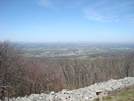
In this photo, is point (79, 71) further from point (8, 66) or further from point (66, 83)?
point (8, 66)

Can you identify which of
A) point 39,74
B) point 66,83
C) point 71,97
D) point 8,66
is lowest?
point 66,83

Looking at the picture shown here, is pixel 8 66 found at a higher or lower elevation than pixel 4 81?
higher

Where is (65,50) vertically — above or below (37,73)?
below

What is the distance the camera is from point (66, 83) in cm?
2481

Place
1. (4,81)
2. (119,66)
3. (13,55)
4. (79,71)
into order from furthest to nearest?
(119,66)
(79,71)
(13,55)
(4,81)

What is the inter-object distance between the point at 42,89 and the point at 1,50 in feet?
34.6

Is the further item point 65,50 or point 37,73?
point 65,50

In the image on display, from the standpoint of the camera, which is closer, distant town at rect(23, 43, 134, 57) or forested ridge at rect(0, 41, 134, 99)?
forested ridge at rect(0, 41, 134, 99)

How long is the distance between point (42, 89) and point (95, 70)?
1666 cm

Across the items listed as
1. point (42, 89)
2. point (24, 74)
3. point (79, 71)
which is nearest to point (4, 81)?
point (24, 74)

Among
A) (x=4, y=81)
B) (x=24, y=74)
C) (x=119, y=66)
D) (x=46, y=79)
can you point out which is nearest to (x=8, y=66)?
(x=4, y=81)

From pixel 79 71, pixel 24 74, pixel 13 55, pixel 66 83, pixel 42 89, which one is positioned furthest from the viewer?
pixel 79 71

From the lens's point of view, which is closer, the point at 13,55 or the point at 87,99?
the point at 87,99

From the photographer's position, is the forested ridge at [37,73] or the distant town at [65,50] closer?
the forested ridge at [37,73]
